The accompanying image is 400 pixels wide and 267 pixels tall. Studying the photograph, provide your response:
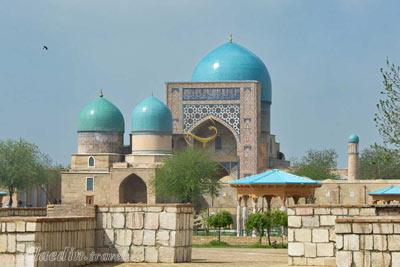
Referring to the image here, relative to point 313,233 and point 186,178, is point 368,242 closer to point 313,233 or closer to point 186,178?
point 313,233

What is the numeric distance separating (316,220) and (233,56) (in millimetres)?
49137

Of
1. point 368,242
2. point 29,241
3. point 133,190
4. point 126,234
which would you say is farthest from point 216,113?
point 368,242

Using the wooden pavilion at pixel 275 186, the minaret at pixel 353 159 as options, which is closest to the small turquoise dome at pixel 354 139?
the minaret at pixel 353 159

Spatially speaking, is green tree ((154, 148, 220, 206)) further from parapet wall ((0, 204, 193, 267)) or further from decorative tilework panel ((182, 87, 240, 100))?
parapet wall ((0, 204, 193, 267))

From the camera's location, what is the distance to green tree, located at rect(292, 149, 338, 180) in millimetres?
63906

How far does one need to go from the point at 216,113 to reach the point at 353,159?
7.97 meters

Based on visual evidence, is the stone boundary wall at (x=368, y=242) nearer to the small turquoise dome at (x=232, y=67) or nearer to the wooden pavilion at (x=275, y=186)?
the wooden pavilion at (x=275, y=186)

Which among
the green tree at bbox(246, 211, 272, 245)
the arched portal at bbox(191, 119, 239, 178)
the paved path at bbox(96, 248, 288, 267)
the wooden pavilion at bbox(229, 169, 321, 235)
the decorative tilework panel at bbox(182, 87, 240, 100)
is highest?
the decorative tilework panel at bbox(182, 87, 240, 100)

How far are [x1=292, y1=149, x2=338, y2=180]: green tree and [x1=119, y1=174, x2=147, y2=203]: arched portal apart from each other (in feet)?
27.4

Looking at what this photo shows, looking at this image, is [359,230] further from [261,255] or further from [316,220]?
[261,255]

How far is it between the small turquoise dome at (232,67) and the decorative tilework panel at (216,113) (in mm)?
1868

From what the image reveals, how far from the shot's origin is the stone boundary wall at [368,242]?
47.3 feet

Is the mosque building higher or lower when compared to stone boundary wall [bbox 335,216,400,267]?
higher

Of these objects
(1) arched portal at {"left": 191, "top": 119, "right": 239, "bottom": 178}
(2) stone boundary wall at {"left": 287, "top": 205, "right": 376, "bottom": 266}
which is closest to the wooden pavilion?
(2) stone boundary wall at {"left": 287, "top": 205, "right": 376, "bottom": 266}
